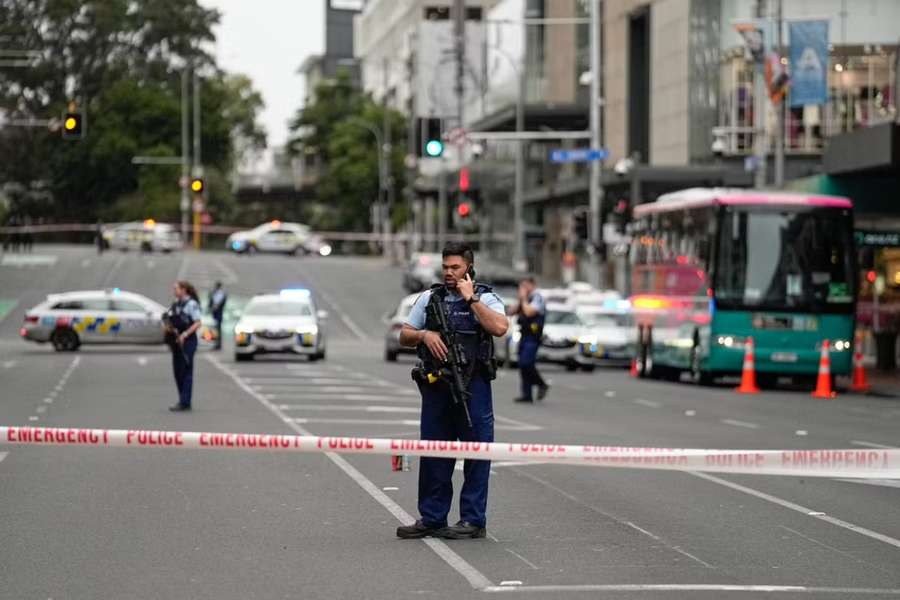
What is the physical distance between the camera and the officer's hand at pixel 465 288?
11.1 meters

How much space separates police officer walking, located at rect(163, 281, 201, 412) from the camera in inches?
906

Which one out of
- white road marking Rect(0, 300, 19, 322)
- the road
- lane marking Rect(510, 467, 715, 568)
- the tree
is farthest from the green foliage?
lane marking Rect(510, 467, 715, 568)

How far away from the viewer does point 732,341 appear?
32.7 m

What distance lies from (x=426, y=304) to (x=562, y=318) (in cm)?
2992

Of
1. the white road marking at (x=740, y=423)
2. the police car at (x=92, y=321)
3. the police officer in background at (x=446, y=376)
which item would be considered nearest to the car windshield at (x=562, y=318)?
the police car at (x=92, y=321)

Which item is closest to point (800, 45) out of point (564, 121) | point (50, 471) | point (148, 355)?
point (148, 355)

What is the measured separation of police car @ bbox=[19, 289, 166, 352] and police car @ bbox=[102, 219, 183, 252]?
47.8 metres

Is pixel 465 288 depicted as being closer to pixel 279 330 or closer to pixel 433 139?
pixel 433 139

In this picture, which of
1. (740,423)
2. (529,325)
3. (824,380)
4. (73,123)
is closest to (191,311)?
(529,325)

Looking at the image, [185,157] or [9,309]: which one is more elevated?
[185,157]

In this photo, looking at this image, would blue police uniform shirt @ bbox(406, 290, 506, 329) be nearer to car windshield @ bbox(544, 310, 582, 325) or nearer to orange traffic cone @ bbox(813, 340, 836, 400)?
orange traffic cone @ bbox(813, 340, 836, 400)

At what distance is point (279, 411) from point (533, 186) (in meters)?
69.6

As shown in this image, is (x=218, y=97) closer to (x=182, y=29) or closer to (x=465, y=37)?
(x=182, y=29)

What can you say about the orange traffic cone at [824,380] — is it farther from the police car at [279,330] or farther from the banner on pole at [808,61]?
the police car at [279,330]
